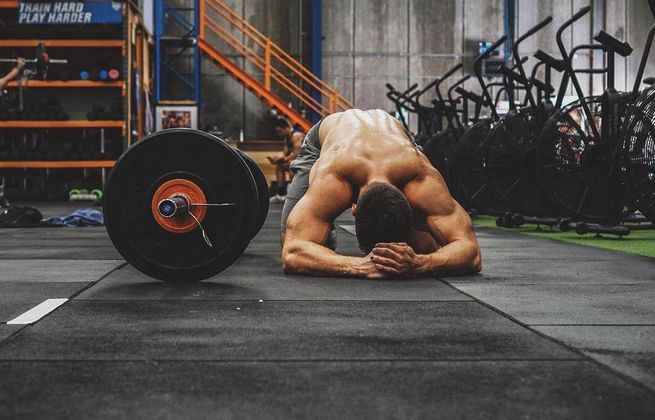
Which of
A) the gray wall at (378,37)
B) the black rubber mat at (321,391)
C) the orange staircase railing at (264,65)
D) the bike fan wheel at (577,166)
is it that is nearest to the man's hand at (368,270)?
the black rubber mat at (321,391)

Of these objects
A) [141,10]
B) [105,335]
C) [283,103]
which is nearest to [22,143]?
[141,10]

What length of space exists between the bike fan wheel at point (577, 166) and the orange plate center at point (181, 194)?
129 inches

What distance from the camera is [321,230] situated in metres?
3.50

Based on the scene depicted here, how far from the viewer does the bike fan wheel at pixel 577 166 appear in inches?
224

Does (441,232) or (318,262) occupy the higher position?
(441,232)

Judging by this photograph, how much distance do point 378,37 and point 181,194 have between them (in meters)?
12.8

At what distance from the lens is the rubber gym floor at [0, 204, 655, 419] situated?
1.61m

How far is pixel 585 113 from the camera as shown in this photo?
579cm

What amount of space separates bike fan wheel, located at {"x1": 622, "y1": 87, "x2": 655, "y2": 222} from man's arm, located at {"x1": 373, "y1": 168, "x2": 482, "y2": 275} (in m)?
1.37

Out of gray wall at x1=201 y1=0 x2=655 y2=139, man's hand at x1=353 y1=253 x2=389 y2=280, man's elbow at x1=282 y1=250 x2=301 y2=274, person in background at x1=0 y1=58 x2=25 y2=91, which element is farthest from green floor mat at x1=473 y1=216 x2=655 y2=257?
gray wall at x1=201 y1=0 x2=655 y2=139

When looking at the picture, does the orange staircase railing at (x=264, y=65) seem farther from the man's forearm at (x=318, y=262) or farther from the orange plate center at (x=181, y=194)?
the orange plate center at (x=181, y=194)

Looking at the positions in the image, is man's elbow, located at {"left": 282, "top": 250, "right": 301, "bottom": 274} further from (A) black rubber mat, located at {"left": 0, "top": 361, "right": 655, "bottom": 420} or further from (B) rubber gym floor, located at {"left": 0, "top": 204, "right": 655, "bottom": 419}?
(A) black rubber mat, located at {"left": 0, "top": 361, "right": 655, "bottom": 420}

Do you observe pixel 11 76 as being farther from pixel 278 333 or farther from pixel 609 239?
pixel 278 333

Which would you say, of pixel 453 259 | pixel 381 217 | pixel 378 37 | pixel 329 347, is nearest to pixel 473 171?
pixel 453 259
